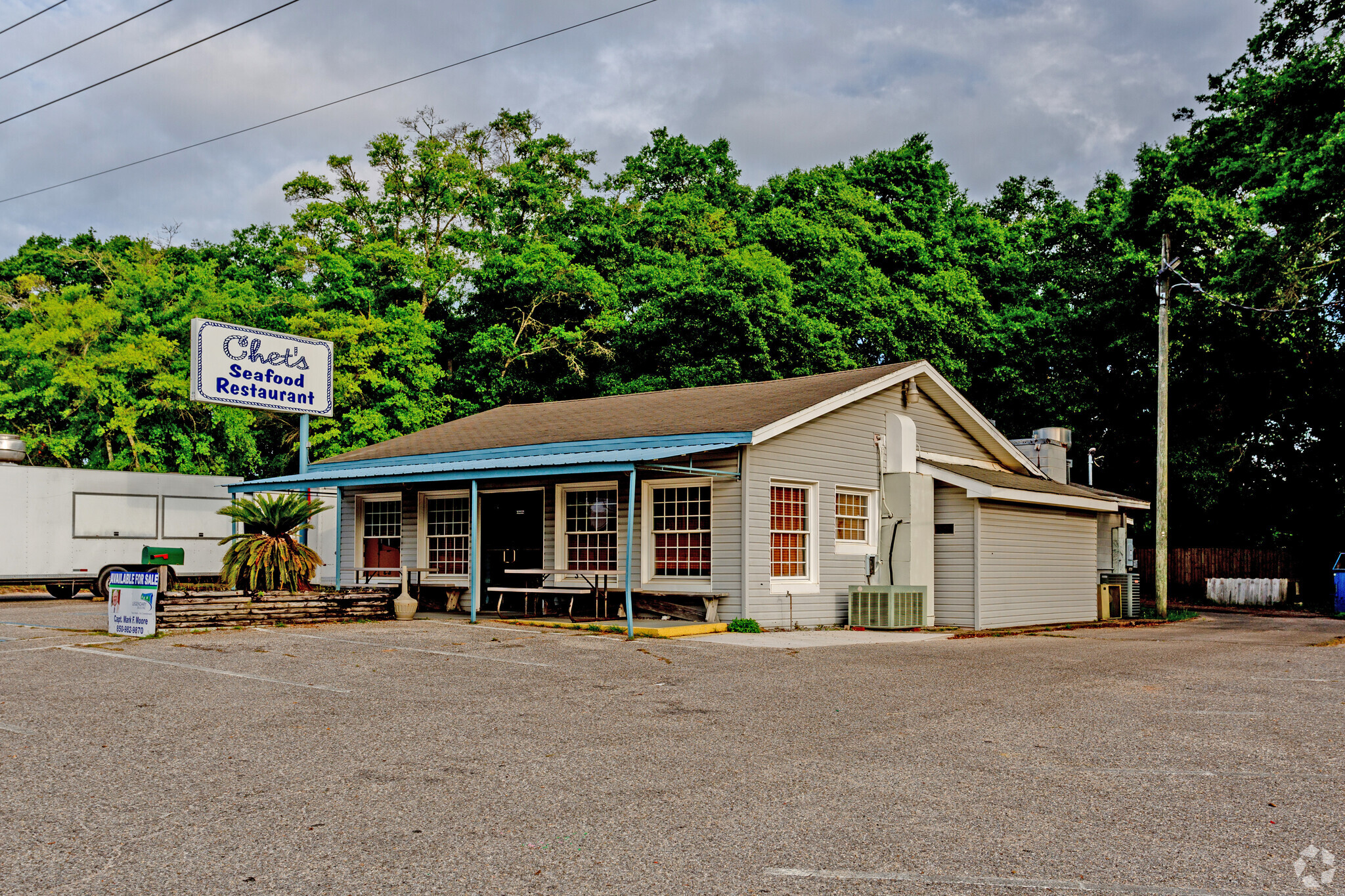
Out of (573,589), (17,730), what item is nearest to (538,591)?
(573,589)

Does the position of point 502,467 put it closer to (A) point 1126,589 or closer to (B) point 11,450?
(B) point 11,450

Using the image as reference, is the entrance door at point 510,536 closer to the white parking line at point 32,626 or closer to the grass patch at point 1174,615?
the white parking line at point 32,626

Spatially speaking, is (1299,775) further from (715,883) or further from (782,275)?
(782,275)

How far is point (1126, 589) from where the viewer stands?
2336cm

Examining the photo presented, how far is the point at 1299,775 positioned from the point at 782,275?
27.4 meters

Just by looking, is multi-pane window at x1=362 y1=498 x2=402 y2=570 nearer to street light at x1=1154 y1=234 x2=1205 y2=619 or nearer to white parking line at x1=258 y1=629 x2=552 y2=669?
white parking line at x1=258 y1=629 x2=552 y2=669

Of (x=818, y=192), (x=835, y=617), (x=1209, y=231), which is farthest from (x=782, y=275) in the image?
(x=835, y=617)

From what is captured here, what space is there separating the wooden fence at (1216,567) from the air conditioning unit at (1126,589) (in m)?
9.01

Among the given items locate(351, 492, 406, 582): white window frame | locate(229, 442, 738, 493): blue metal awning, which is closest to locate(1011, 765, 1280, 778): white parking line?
locate(229, 442, 738, 493): blue metal awning

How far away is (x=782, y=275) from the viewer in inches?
1305

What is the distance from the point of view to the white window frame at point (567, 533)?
18.0 m

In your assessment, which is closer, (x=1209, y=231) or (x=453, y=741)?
(x=453, y=741)

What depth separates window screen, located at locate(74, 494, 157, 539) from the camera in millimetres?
23312

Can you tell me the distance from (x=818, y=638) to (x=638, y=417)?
638cm
